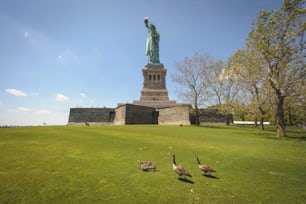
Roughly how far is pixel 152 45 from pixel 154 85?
16.1 metres

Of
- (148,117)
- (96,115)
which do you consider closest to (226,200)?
(148,117)

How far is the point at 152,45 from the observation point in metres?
61.1

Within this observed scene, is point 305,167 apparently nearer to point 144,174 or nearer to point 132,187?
point 144,174

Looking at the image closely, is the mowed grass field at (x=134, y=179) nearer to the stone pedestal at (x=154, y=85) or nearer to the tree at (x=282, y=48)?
the tree at (x=282, y=48)

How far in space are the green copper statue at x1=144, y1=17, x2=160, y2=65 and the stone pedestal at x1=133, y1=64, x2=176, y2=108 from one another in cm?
370

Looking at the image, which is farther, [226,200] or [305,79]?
[305,79]

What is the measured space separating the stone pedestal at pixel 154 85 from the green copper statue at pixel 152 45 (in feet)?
12.1

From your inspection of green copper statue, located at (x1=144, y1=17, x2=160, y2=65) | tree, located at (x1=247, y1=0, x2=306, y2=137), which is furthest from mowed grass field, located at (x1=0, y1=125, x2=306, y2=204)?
green copper statue, located at (x1=144, y1=17, x2=160, y2=65)

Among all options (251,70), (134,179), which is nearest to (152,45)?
(251,70)

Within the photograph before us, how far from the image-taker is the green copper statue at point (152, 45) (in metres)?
60.2

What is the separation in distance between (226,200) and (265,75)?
20.9m

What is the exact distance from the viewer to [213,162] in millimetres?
9180

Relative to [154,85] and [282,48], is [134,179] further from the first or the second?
[154,85]

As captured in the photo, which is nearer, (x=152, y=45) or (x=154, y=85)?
(x=154, y=85)
